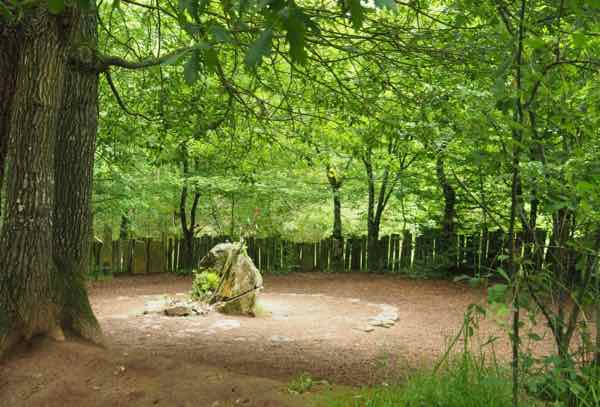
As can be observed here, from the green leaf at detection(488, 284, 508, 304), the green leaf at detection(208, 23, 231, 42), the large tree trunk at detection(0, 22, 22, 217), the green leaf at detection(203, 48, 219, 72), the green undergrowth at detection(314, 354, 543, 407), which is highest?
the large tree trunk at detection(0, 22, 22, 217)

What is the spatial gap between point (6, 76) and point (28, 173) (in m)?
0.98

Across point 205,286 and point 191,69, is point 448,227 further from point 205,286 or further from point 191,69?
point 191,69

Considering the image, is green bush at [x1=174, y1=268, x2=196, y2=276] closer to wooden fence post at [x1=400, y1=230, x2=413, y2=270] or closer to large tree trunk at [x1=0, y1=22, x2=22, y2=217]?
wooden fence post at [x1=400, y1=230, x2=413, y2=270]

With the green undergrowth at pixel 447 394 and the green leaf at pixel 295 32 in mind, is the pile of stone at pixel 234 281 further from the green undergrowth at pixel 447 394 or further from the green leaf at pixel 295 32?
the green leaf at pixel 295 32

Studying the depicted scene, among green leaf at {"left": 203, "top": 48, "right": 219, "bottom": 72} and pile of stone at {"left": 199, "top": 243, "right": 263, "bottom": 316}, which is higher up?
green leaf at {"left": 203, "top": 48, "right": 219, "bottom": 72}

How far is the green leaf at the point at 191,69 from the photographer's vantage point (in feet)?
4.60

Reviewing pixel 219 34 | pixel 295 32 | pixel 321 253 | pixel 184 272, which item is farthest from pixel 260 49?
pixel 321 253

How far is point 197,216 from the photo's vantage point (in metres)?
14.1

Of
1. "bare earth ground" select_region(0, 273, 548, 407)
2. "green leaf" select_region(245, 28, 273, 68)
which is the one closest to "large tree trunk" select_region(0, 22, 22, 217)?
"bare earth ground" select_region(0, 273, 548, 407)

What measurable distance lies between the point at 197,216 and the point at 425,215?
20.3ft

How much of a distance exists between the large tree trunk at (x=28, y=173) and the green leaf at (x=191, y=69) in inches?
117

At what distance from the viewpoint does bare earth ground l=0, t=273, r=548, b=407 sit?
11.2ft

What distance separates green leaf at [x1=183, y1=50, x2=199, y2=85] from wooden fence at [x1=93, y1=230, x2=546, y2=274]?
10485 mm

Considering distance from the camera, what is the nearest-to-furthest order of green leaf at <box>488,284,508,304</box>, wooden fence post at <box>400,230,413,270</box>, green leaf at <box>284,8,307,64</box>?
green leaf at <box>284,8,307,64</box> < green leaf at <box>488,284,508,304</box> < wooden fence post at <box>400,230,413,270</box>
